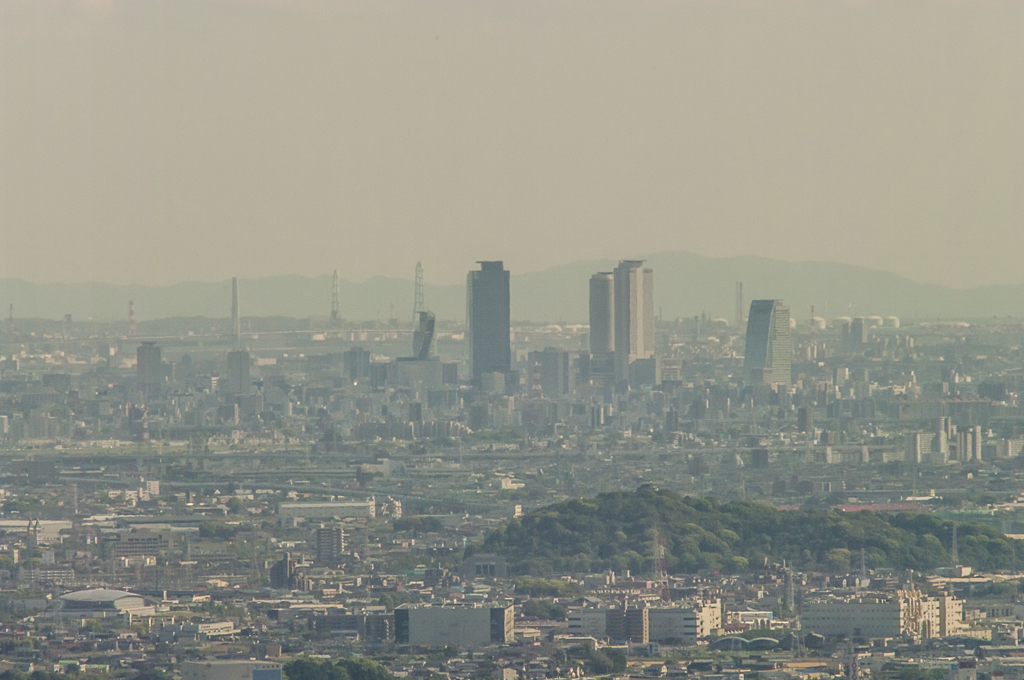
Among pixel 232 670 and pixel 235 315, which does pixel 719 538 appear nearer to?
pixel 232 670

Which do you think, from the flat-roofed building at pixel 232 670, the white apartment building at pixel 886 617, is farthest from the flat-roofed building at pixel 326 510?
the flat-roofed building at pixel 232 670

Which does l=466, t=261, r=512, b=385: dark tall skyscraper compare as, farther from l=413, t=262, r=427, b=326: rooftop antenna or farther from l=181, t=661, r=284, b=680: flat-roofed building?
l=181, t=661, r=284, b=680: flat-roofed building

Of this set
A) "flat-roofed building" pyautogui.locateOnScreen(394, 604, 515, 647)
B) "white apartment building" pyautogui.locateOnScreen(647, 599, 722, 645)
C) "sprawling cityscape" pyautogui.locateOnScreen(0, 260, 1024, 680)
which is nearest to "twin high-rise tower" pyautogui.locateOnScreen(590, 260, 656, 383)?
"sprawling cityscape" pyautogui.locateOnScreen(0, 260, 1024, 680)

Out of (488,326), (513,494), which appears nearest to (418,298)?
(488,326)

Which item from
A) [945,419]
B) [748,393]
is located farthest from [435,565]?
[748,393]

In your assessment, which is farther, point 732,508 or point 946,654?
point 732,508

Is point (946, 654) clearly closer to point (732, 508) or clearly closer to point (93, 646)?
point (93, 646)

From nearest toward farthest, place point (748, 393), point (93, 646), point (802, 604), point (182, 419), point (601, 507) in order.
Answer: point (93, 646)
point (802, 604)
point (601, 507)
point (182, 419)
point (748, 393)

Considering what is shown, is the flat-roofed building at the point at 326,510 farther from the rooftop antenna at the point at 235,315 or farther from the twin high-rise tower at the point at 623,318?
the twin high-rise tower at the point at 623,318
